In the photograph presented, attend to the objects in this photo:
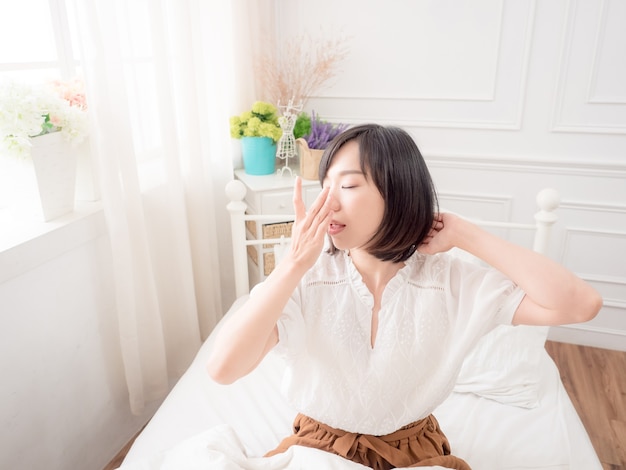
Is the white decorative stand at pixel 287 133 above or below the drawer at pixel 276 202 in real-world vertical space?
above

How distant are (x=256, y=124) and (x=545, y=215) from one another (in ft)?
4.16

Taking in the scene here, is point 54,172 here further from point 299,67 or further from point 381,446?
point 299,67

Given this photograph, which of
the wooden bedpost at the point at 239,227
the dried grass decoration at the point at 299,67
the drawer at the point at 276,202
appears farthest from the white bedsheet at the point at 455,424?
the dried grass decoration at the point at 299,67

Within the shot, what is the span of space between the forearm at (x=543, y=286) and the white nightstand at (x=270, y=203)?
1301 millimetres

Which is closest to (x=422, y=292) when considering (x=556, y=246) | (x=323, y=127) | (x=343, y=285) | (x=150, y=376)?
(x=343, y=285)

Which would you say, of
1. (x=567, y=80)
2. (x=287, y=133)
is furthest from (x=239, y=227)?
(x=567, y=80)

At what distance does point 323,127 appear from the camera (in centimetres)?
237

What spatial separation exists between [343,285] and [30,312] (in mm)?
989

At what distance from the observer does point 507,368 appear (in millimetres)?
1666

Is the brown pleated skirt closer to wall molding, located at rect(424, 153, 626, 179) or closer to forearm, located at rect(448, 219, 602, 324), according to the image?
forearm, located at rect(448, 219, 602, 324)

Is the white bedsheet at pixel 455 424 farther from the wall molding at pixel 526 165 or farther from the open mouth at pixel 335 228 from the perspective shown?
the wall molding at pixel 526 165

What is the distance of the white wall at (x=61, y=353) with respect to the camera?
143cm

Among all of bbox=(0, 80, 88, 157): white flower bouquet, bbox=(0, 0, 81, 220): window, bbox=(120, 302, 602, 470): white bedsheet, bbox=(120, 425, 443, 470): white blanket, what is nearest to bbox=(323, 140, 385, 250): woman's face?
bbox=(120, 425, 443, 470): white blanket

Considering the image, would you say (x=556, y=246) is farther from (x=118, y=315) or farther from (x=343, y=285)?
(x=118, y=315)
